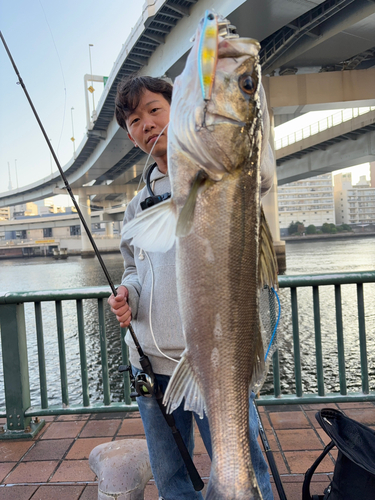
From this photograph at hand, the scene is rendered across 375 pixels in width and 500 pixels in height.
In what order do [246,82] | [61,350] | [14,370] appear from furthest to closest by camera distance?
[61,350]
[14,370]
[246,82]

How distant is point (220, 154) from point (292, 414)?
3.26 meters

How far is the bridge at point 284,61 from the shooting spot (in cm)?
A: 1387

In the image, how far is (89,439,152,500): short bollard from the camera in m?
1.94

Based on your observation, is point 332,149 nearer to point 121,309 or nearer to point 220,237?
point 121,309

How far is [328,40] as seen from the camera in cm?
1802

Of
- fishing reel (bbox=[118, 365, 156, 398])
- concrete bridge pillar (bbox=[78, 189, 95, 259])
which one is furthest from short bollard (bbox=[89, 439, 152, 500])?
concrete bridge pillar (bbox=[78, 189, 95, 259])

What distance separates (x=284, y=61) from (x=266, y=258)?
20.8m

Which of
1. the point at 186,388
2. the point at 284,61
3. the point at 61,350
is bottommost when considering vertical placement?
the point at 61,350

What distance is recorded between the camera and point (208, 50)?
1100mm

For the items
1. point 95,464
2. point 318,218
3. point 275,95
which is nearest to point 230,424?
point 95,464

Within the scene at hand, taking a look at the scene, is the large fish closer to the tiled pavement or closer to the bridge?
the tiled pavement

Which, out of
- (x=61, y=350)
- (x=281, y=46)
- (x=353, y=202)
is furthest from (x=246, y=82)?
(x=353, y=202)

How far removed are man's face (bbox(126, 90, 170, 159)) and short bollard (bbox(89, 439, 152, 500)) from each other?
159 centimetres

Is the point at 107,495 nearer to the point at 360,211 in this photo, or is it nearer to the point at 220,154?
the point at 220,154
